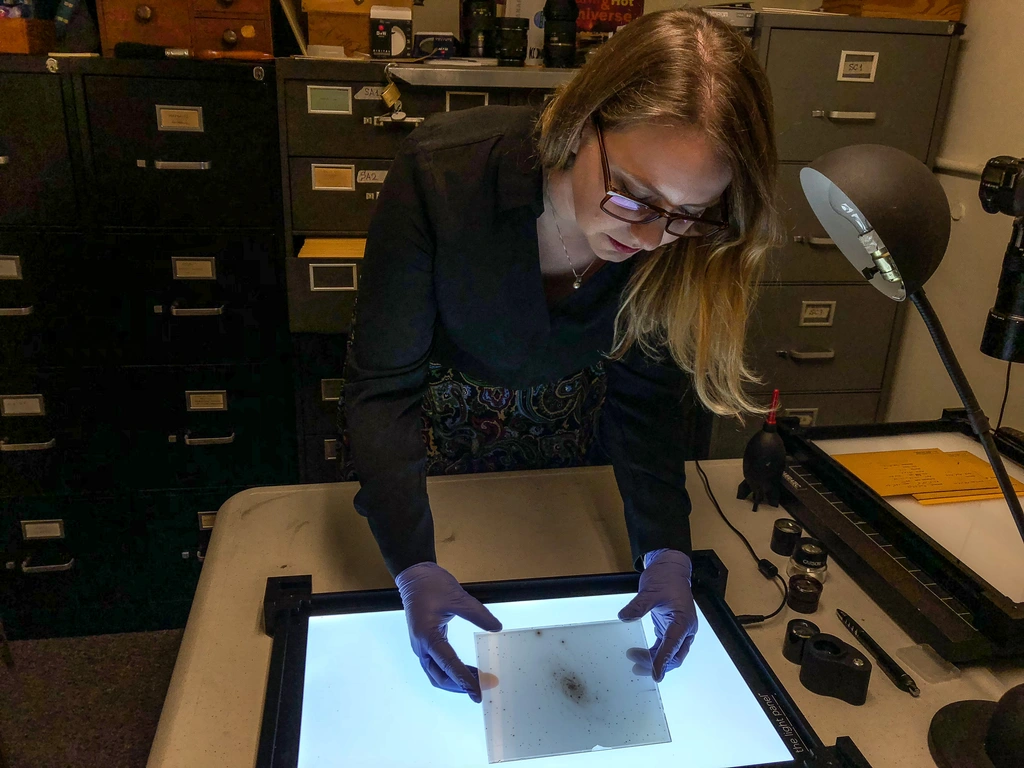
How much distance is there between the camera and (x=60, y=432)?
1.87m

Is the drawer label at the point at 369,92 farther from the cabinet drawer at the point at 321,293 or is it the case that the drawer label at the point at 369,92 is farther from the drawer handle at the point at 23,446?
the drawer handle at the point at 23,446

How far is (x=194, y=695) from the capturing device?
0.78m

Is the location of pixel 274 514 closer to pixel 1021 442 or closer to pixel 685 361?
pixel 685 361

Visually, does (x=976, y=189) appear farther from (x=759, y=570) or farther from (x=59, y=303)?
(x=59, y=303)

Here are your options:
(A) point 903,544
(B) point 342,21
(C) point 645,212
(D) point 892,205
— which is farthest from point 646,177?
(B) point 342,21

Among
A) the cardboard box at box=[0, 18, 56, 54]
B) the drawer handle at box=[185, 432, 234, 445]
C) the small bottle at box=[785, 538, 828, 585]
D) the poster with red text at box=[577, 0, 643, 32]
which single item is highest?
the poster with red text at box=[577, 0, 643, 32]

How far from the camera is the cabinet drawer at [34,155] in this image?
163cm

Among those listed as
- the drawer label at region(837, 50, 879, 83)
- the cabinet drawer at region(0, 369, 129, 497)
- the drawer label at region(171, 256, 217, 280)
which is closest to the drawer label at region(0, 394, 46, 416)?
the cabinet drawer at region(0, 369, 129, 497)

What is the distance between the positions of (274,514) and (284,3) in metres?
1.21

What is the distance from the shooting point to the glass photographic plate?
2.30 ft

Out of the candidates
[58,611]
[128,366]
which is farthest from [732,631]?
[58,611]

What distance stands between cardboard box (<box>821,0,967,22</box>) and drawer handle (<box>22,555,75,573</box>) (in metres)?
2.45

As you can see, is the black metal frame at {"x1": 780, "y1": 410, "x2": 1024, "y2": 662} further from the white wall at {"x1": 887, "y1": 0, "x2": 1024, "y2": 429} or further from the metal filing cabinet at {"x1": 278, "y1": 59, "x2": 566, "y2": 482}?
the metal filing cabinet at {"x1": 278, "y1": 59, "x2": 566, "y2": 482}

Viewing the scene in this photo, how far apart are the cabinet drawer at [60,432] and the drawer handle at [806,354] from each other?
1.71m
